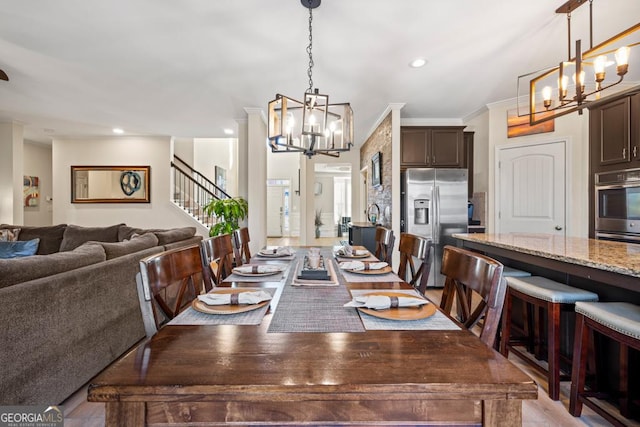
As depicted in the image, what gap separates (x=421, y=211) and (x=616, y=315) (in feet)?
9.50

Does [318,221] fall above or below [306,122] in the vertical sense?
below

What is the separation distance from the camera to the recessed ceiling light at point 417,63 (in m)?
3.01

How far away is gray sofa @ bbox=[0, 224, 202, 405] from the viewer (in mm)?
1402

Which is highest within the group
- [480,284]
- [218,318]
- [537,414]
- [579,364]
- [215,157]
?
[215,157]

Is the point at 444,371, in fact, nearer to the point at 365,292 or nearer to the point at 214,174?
the point at 365,292

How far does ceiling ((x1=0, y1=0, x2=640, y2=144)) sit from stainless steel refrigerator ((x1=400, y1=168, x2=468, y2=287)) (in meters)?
1.04

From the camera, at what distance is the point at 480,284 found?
1092 millimetres

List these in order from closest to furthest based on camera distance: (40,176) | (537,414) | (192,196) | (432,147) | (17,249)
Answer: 1. (537,414)
2. (17,249)
3. (432,147)
4. (40,176)
5. (192,196)

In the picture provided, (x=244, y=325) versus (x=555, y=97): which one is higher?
(x=555, y=97)

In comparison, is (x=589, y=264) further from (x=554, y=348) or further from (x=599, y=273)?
(x=554, y=348)

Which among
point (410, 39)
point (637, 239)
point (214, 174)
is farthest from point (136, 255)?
point (214, 174)

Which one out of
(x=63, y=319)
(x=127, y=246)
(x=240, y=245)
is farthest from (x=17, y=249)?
(x=240, y=245)

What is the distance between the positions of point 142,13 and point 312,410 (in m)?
2.89

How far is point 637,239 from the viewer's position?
2.91 metres
